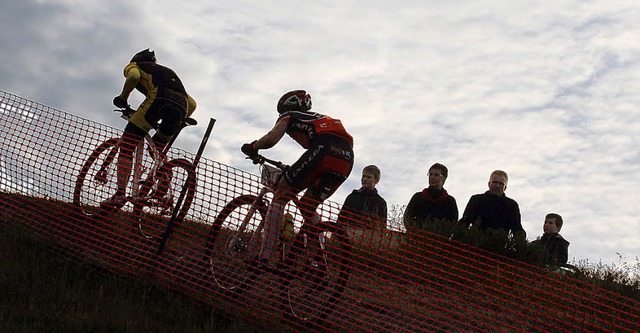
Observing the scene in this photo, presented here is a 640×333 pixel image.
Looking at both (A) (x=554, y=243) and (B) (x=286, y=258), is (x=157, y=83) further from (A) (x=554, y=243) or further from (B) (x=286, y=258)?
(A) (x=554, y=243)

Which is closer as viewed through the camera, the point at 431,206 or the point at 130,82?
the point at 130,82

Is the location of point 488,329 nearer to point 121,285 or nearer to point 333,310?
point 333,310

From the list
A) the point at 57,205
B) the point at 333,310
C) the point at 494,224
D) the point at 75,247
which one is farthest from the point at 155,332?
the point at 494,224

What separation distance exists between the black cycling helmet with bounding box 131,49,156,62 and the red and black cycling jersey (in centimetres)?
233

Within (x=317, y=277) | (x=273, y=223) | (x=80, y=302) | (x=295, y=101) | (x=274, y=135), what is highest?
(x=295, y=101)

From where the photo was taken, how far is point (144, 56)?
26.9ft

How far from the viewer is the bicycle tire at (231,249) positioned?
21.8 feet

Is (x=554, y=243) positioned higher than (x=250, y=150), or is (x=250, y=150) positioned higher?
(x=554, y=243)

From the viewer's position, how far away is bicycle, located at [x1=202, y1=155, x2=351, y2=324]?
6.43 meters

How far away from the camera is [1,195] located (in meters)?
8.46

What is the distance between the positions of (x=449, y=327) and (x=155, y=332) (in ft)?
9.95

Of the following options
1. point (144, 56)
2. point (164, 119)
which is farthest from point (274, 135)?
point (144, 56)

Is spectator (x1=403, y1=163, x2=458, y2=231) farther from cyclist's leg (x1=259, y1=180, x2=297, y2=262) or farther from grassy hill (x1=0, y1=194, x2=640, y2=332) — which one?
cyclist's leg (x1=259, y1=180, x2=297, y2=262)

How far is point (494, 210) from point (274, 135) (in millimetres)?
4432
